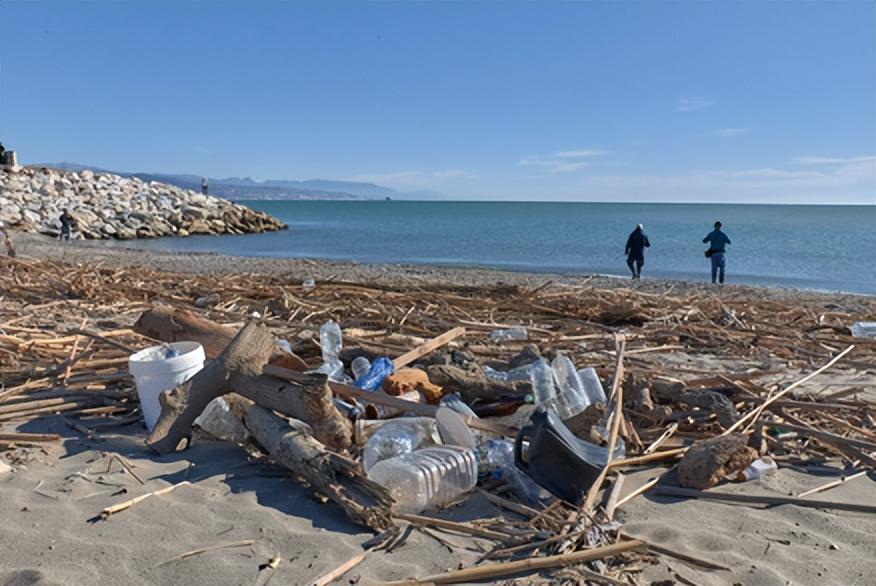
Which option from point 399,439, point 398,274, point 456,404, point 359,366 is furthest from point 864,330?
point 398,274

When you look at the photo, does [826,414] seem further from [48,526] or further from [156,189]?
[156,189]

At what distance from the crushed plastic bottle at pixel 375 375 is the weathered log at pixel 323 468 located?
599mm

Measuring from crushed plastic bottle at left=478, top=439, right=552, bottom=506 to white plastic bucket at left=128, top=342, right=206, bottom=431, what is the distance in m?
1.62

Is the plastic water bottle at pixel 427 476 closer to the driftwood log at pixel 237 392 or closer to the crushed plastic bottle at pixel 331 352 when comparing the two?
the driftwood log at pixel 237 392

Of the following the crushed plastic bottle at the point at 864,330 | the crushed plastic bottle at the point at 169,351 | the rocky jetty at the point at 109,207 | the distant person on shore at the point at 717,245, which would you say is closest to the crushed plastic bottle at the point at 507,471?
the crushed plastic bottle at the point at 169,351

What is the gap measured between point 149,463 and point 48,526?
2.13ft

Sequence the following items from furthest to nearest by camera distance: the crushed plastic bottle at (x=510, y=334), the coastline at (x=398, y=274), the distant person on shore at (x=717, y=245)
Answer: the distant person on shore at (x=717, y=245) < the coastline at (x=398, y=274) < the crushed plastic bottle at (x=510, y=334)

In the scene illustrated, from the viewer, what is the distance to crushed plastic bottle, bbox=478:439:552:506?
293 cm

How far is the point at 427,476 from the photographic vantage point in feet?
9.45

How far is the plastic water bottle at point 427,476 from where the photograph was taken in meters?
2.86

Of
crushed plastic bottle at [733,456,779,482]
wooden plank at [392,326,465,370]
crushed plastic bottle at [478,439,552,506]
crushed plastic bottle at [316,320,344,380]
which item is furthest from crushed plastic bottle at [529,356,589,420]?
crushed plastic bottle at [316,320,344,380]

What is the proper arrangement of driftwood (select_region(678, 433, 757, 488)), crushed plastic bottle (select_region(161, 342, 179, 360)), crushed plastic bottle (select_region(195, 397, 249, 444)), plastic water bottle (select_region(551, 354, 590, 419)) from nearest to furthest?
A: 1. driftwood (select_region(678, 433, 757, 488))
2. crushed plastic bottle (select_region(195, 397, 249, 444))
3. crushed plastic bottle (select_region(161, 342, 179, 360))
4. plastic water bottle (select_region(551, 354, 590, 419))

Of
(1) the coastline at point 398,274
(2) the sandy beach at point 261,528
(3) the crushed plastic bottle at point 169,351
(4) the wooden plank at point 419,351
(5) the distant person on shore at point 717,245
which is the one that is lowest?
(1) the coastline at point 398,274

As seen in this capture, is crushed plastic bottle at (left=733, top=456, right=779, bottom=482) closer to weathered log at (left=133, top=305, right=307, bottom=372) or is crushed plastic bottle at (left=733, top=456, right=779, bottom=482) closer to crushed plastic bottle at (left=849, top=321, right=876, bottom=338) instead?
weathered log at (left=133, top=305, right=307, bottom=372)
